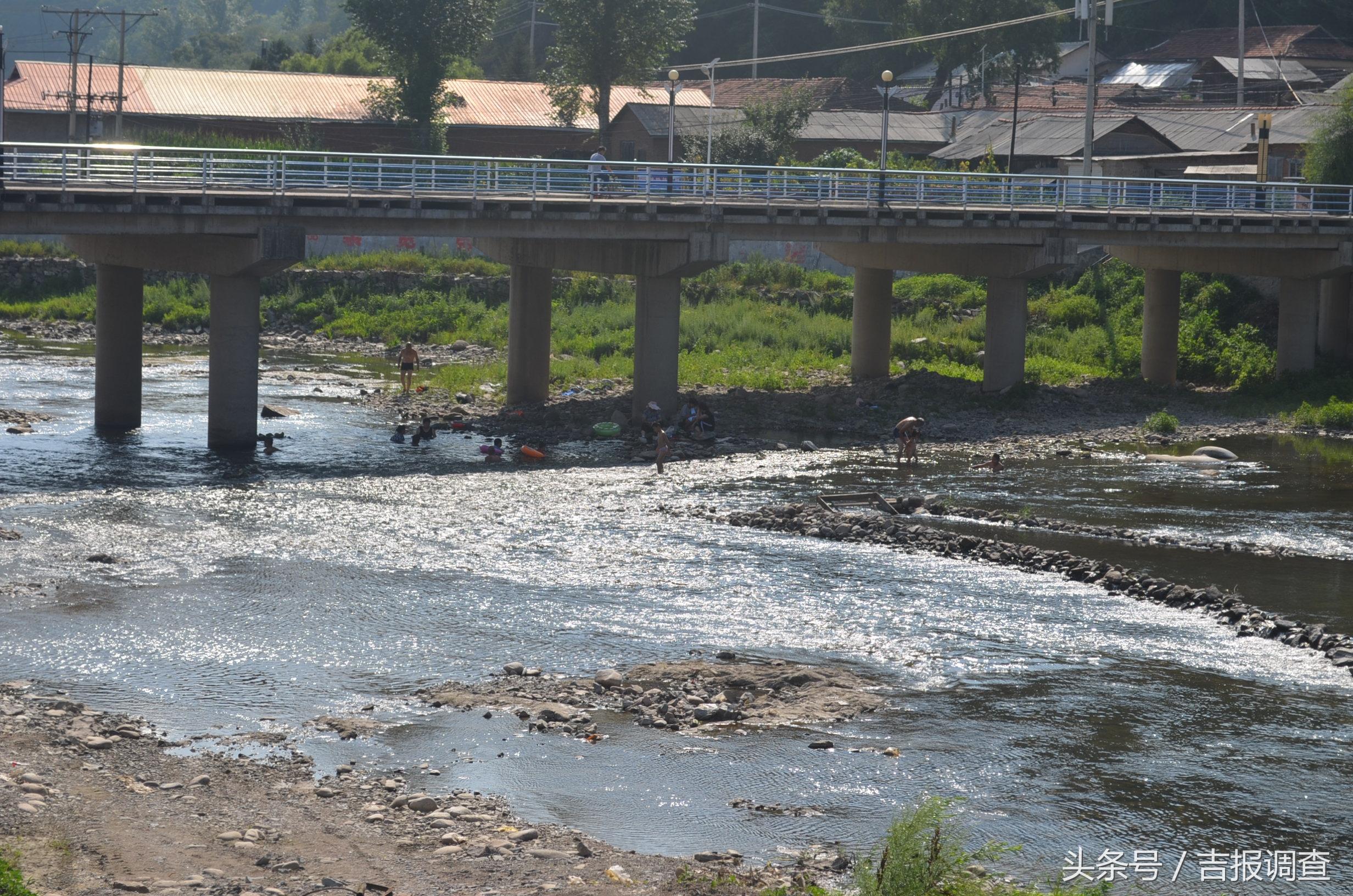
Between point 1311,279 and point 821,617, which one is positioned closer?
point 821,617

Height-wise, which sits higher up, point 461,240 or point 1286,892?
point 461,240

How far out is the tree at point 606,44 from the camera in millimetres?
81250

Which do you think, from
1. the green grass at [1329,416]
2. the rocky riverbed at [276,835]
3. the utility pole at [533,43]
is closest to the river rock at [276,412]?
the rocky riverbed at [276,835]

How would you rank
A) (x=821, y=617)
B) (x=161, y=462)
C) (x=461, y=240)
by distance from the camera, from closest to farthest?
1. (x=821, y=617)
2. (x=161, y=462)
3. (x=461, y=240)

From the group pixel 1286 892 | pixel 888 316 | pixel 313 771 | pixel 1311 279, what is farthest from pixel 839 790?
pixel 1311 279

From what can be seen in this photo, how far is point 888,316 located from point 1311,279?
1488cm

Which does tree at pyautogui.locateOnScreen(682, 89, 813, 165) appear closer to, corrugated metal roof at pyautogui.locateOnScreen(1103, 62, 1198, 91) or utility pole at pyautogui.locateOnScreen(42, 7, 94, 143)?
corrugated metal roof at pyautogui.locateOnScreen(1103, 62, 1198, 91)

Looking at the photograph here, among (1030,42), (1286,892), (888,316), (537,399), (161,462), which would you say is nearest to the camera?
(1286,892)

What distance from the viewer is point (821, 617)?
2395 cm

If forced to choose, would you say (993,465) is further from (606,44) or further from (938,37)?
(938,37)

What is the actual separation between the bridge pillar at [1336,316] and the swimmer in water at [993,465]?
72.8ft

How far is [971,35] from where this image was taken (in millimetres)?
94625

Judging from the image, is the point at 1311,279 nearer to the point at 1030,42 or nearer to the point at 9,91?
the point at 1030,42

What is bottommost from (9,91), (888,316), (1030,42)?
(888,316)
